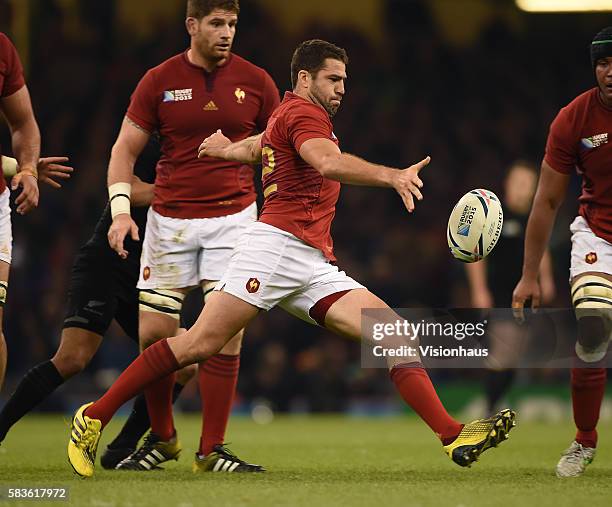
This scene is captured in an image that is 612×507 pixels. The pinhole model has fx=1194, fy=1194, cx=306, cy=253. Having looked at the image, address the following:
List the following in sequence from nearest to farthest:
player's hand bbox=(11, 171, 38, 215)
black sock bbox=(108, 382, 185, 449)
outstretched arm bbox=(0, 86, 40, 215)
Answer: player's hand bbox=(11, 171, 38, 215) → outstretched arm bbox=(0, 86, 40, 215) → black sock bbox=(108, 382, 185, 449)

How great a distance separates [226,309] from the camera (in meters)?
5.96

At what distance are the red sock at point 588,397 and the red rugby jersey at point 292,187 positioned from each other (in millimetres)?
1534

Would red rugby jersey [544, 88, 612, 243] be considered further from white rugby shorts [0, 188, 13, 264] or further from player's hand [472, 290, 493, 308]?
player's hand [472, 290, 493, 308]

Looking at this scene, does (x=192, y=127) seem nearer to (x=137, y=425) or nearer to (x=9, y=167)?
(x=9, y=167)

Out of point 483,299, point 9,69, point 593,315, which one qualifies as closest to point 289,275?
point 593,315

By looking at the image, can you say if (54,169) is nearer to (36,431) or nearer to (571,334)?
(36,431)

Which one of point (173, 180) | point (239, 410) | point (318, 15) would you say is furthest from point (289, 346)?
point (173, 180)

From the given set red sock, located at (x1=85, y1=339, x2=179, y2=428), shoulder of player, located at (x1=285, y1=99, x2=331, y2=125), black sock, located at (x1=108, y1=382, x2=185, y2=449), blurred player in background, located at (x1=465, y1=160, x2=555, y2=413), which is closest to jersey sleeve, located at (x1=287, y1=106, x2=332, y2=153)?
shoulder of player, located at (x1=285, y1=99, x2=331, y2=125)

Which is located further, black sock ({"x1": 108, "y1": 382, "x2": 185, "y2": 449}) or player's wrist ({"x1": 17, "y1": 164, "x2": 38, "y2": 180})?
black sock ({"x1": 108, "y1": 382, "x2": 185, "y2": 449})

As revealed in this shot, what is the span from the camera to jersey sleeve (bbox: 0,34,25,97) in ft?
21.2

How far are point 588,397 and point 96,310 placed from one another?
287 centimetres

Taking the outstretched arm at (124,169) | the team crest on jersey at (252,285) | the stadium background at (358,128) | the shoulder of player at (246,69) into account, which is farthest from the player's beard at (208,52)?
the stadium background at (358,128)

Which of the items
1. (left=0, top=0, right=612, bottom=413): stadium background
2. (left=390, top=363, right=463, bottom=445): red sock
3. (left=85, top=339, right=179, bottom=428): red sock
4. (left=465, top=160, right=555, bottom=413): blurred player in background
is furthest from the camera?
(left=0, top=0, right=612, bottom=413): stadium background

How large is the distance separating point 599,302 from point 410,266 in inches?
386
